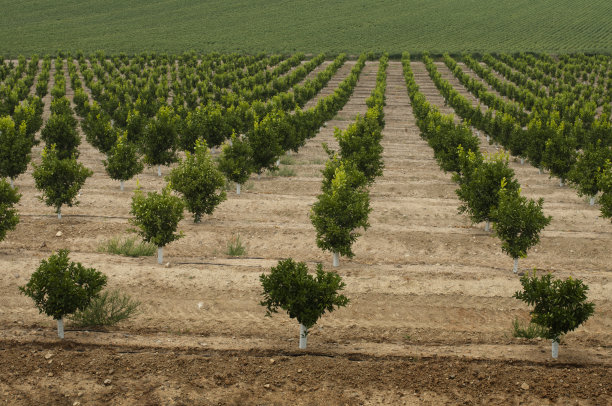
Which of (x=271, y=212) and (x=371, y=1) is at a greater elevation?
(x=371, y=1)

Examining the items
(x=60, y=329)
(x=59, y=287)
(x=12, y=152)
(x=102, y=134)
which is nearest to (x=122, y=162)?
(x=12, y=152)

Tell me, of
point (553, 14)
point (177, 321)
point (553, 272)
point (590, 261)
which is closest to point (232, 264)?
point (177, 321)

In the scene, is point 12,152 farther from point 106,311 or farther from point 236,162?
point 106,311

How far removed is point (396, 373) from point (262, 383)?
327 centimetres

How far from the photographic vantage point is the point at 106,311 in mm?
16984

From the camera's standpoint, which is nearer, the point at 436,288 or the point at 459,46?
the point at 436,288

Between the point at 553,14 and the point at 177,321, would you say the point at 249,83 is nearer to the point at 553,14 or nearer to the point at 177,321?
the point at 177,321

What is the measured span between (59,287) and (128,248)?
24.4ft

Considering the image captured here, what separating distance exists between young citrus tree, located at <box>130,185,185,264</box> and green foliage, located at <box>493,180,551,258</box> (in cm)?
1129

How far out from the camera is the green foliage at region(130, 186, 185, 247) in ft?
66.4

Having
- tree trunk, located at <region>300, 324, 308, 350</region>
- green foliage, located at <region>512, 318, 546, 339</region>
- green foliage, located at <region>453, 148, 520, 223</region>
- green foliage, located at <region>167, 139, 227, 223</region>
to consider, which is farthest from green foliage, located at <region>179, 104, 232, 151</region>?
green foliage, located at <region>512, 318, 546, 339</region>

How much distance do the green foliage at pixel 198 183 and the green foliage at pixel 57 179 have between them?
4181 mm

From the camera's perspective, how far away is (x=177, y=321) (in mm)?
17000

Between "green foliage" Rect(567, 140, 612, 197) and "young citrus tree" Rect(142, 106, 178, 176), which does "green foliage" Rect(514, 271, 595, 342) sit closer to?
"green foliage" Rect(567, 140, 612, 197)
